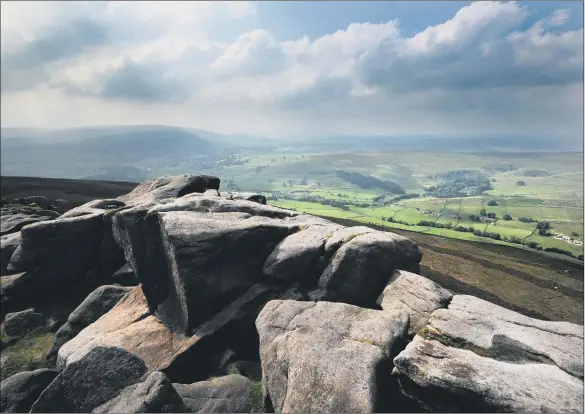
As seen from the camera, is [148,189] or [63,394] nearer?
[63,394]

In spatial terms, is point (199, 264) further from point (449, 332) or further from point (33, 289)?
point (33, 289)

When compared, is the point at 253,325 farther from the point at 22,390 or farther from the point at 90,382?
the point at 22,390

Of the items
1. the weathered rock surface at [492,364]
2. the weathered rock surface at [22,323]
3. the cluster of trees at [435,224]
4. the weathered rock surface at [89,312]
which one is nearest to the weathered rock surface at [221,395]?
the weathered rock surface at [492,364]

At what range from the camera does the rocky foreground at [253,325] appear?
711 inches

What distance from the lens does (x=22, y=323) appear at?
35.5 meters

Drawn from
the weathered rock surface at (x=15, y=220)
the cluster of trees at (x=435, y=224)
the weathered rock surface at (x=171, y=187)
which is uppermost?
the weathered rock surface at (x=171, y=187)

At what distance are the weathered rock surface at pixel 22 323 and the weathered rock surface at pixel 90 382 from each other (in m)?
17.2

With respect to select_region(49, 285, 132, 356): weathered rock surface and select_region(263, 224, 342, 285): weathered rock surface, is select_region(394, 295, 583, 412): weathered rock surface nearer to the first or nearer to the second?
select_region(263, 224, 342, 285): weathered rock surface

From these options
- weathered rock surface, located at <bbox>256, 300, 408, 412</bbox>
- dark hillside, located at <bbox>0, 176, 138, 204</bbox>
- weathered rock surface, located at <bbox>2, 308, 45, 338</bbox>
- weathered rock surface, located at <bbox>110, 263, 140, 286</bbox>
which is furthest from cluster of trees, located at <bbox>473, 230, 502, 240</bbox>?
dark hillside, located at <bbox>0, 176, 138, 204</bbox>

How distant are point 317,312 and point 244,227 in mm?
10702

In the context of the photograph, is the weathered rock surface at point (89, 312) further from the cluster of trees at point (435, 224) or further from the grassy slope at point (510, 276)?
the cluster of trees at point (435, 224)

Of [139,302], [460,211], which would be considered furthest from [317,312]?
[460,211]

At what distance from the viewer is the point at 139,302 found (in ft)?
111

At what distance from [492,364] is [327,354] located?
8917 mm
